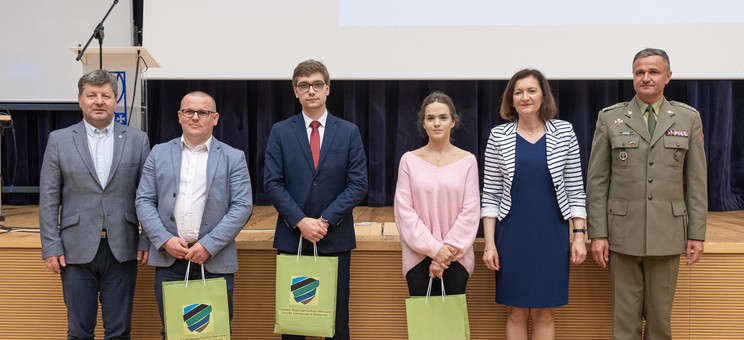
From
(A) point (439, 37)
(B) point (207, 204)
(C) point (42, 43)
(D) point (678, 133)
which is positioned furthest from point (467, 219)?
(C) point (42, 43)

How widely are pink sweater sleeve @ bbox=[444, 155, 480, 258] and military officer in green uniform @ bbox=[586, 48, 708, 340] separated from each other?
0.50 m

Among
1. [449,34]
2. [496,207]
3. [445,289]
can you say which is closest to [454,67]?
[449,34]

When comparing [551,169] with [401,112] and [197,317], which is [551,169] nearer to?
[197,317]

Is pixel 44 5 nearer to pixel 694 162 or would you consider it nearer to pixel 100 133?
pixel 100 133

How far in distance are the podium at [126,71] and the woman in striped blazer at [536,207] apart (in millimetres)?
2254

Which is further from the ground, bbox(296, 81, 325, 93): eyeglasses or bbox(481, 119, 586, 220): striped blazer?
bbox(296, 81, 325, 93): eyeglasses

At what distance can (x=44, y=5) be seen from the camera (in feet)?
13.5

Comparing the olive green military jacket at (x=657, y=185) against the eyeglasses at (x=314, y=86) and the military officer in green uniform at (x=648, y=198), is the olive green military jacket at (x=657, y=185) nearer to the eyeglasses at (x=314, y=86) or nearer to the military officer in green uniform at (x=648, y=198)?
the military officer in green uniform at (x=648, y=198)

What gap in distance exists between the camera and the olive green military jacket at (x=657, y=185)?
1958 mm

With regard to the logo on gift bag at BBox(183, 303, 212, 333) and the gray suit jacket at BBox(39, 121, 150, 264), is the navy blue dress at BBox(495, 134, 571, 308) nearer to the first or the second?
the logo on gift bag at BBox(183, 303, 212, 333)

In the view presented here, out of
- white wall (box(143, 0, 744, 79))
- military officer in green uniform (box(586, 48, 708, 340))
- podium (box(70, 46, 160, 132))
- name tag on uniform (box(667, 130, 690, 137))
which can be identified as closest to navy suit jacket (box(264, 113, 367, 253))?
military officer in green uniform (box(586, 48, 708, 340))

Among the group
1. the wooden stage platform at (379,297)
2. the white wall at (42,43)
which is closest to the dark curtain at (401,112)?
the white wall at (42,43)

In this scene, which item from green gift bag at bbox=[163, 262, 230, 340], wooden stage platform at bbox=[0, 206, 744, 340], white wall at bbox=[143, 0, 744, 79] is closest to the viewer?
green gift bag at bbox=[163, 262, 230, 340]

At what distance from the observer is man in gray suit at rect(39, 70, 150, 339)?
1.99m
